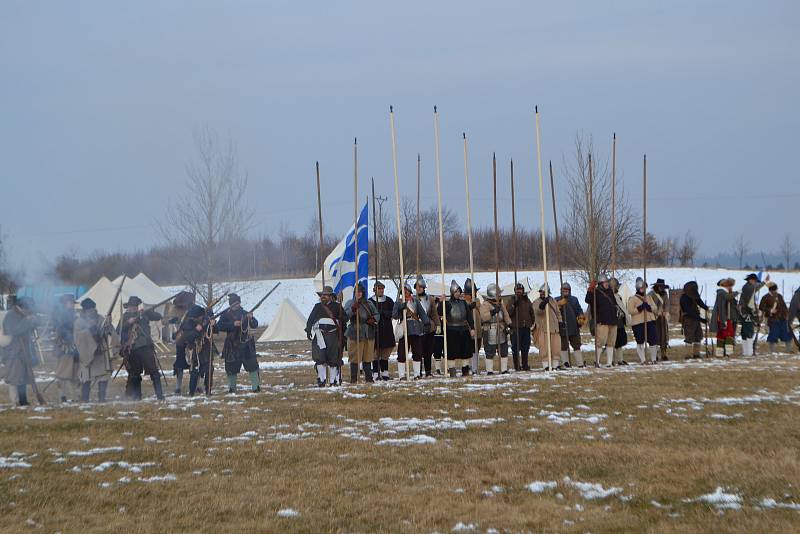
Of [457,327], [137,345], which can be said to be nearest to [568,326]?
[457,327]

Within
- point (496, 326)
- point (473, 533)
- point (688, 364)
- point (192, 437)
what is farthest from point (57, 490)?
point (688, 364)

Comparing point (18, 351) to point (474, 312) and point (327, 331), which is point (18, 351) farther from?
point (474, 312)

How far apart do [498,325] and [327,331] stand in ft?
13.3

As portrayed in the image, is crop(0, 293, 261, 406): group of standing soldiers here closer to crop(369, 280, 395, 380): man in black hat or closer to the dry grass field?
the dry grass field

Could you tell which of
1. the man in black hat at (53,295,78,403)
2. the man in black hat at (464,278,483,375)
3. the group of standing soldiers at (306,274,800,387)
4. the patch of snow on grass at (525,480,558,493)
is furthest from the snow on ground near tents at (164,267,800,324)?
the patch of snow on grass at (525,480,558,493)

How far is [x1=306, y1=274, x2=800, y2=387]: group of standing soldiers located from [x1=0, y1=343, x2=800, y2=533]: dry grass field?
2.66 metres

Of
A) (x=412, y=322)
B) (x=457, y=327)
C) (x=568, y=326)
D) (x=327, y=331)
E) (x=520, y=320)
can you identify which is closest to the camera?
(x=327, y=331)

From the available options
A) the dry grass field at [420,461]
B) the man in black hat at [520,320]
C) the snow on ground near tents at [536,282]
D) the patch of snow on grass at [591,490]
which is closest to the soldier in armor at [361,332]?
the dry grass field at [420,461]

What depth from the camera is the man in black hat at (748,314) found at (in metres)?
20.4

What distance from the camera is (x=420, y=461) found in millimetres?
9023

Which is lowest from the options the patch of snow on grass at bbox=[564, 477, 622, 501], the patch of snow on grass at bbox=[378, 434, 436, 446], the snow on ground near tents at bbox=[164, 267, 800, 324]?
the patch of snow on grass at bbox=[564, 477, 622, 501]

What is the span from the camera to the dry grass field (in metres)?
6.99

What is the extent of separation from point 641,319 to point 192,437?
11.7 metres

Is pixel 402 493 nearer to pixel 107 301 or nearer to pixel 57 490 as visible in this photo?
pixel 57 490
